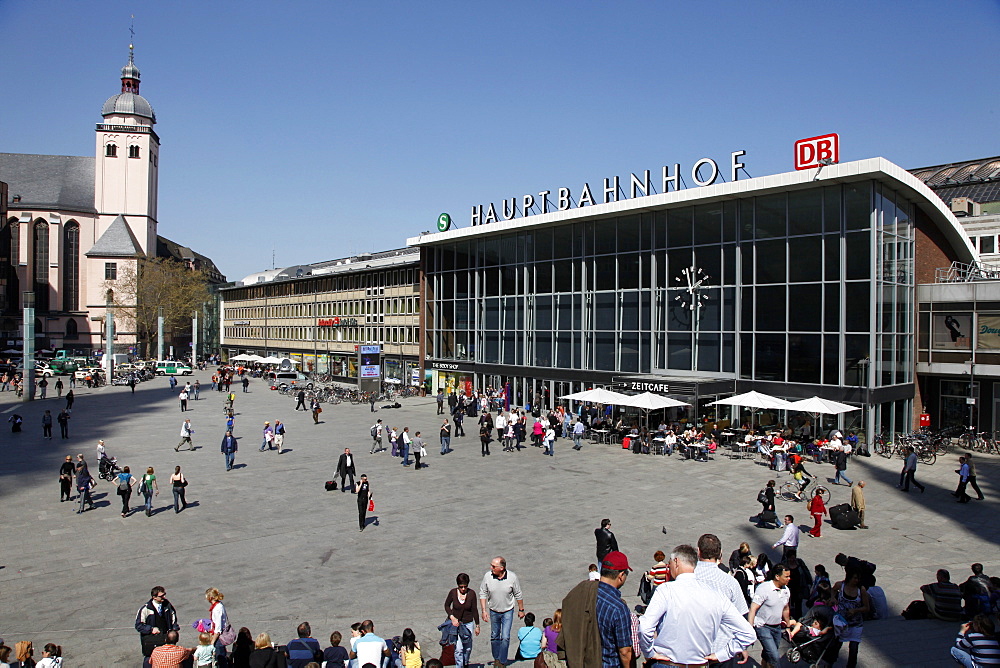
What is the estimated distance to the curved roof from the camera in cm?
11381

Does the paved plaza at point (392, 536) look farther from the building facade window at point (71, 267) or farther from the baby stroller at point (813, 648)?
the building facade window at point (71, 267)

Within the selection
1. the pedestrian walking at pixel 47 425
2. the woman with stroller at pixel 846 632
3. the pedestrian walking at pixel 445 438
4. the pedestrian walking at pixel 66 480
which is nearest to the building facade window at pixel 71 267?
the pedestrian walking at pixel 47 425

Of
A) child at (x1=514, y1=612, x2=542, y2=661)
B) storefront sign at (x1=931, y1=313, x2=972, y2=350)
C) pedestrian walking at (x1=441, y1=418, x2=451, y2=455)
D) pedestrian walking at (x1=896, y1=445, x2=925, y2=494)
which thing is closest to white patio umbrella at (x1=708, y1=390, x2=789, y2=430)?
pedestrian walking at (x1=896, y1=445, x2=925, y2=494)

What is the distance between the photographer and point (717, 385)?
31547 millimetres

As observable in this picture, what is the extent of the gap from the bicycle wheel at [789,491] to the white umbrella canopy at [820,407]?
5894 millimetres

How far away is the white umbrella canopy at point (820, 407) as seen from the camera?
2652 centimetres

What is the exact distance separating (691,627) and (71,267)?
128m

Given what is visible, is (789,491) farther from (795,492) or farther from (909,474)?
(909,474)

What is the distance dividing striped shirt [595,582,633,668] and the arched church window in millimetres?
123663

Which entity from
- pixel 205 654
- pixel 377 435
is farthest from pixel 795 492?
pixel 205 654

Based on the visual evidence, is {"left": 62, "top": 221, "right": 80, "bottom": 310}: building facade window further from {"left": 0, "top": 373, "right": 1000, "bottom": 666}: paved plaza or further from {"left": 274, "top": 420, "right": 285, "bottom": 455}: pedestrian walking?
{"left": 274, "top": 420, "right": 285, "bottom": 455}: pedestrian walking

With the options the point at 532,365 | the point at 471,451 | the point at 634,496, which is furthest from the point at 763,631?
the point at 532,365

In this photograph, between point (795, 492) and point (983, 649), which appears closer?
point (983, 649)

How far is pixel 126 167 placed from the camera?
115 m
